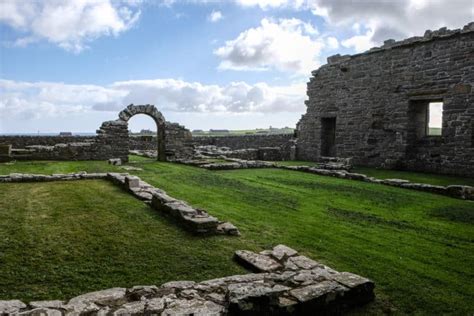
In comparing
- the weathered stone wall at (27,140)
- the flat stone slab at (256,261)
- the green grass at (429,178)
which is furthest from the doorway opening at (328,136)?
the weathered stone wall at (27,140)

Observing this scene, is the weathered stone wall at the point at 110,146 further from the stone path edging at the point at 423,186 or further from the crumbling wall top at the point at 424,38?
the crumbling wall top at the point at 424,38

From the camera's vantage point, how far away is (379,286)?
4.31m

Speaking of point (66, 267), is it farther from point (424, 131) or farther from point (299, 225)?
point (424, 131)

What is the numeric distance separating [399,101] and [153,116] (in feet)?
37.8

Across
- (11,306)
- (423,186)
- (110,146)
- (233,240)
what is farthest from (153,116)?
(11,306)

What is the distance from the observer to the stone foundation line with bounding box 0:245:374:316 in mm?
3389

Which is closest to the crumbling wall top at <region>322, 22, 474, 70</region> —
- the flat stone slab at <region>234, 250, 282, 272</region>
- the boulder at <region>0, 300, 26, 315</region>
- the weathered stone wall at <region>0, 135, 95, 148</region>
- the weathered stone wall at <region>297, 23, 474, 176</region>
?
the weathered stone wall at <region>297, 23, 474, 176</region>

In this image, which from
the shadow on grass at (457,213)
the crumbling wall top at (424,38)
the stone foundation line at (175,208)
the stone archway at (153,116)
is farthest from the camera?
the stone archway at (153,116)

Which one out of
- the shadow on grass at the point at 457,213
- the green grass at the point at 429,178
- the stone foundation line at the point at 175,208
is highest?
the green grass at the point at 429,178

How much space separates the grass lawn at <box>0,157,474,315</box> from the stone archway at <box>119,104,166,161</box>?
9.31 m

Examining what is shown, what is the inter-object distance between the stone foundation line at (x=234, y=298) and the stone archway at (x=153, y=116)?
52.3ft

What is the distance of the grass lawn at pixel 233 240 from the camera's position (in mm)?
4219

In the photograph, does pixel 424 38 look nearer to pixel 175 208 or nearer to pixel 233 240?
pixel 175 208

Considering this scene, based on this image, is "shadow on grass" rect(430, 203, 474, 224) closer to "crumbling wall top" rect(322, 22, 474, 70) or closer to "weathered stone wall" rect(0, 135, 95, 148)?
"crumbling wall top" rect(322, 22, 474, 70)
